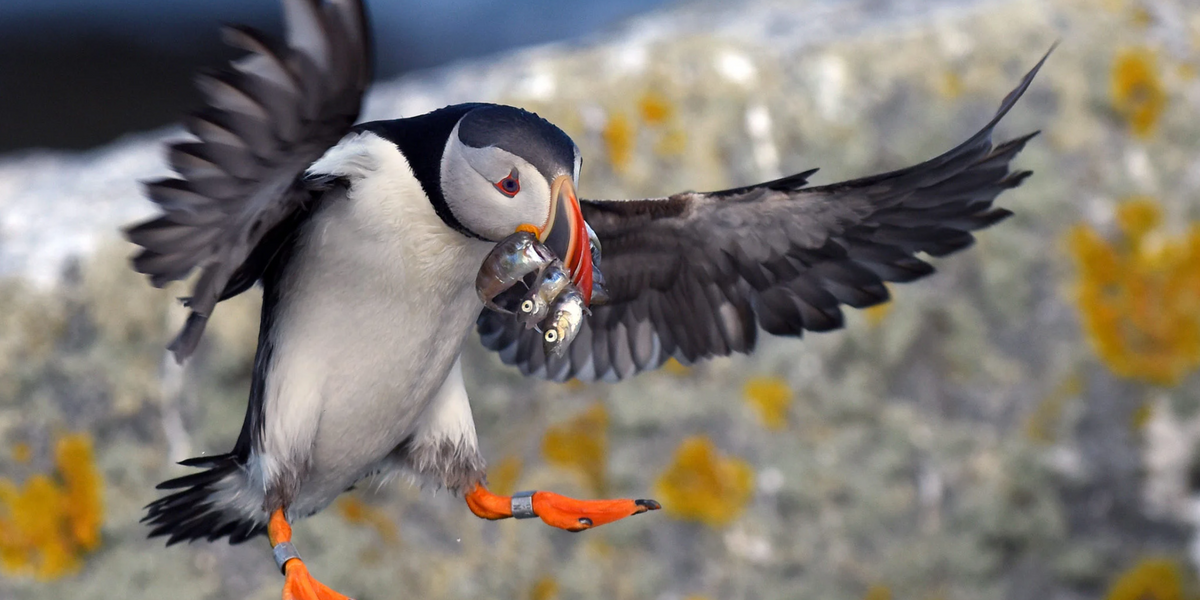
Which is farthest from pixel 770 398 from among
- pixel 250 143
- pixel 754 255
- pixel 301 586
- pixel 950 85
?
pixel 250 143

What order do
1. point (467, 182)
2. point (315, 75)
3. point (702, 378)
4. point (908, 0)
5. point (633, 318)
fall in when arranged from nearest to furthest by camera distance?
point (315, 75)
point (467, 182)
point (633, 318)
point (702, 378)
point (908, 0)

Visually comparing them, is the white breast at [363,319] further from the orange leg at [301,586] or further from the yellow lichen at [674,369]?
the yellow lichen at [674,369]

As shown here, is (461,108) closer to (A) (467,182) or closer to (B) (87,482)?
(A) (467,182)

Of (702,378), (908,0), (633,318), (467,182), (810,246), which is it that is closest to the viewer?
(467,182)

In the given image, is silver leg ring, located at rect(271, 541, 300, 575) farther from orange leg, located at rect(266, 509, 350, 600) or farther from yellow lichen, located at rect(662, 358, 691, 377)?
yellow lichen, located at rect(662, 358, 691, 377)

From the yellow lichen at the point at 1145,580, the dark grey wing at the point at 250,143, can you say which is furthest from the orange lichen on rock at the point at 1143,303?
the dark grey wing at the point at 250,143

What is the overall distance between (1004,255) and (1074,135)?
0.43 metres

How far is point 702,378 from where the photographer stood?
334 cm

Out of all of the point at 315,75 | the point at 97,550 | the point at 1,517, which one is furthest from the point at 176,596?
the point at 315,75

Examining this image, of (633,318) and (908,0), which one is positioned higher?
(908,0)

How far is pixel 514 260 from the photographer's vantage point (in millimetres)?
1846

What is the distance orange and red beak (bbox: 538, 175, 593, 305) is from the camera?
1839 millimetres

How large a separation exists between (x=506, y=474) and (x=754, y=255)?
91cm

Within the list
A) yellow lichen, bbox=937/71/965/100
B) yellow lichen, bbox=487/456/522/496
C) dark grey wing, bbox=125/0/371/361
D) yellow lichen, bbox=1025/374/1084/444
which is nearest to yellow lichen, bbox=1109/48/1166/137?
yellow lichen, bbox=937/71/965/100
